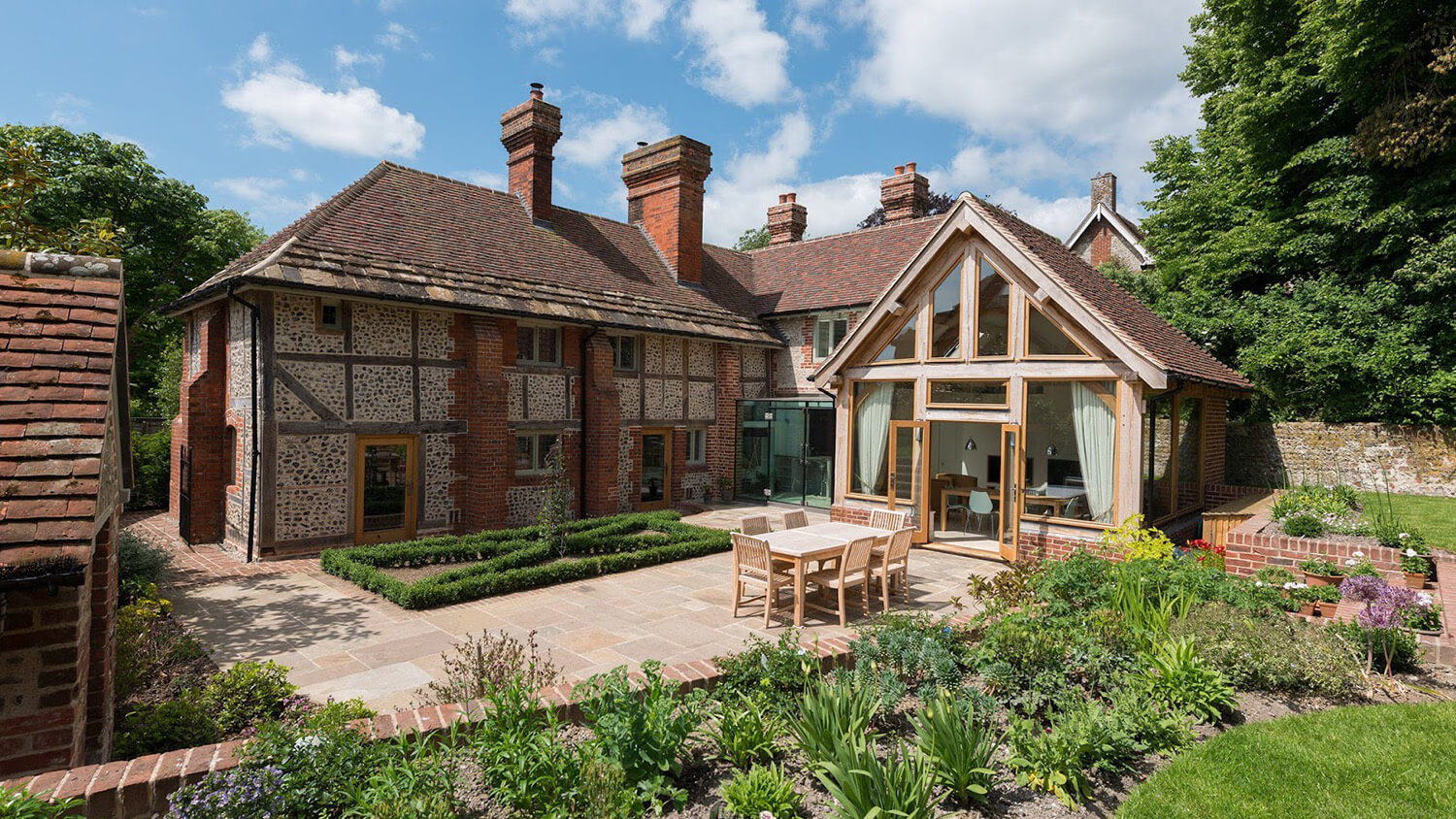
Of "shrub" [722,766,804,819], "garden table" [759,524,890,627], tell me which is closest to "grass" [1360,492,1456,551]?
"garden table" [759,524,890,627]

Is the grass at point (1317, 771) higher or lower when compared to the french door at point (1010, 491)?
lower

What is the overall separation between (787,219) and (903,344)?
45.4ft

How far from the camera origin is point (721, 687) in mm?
4918

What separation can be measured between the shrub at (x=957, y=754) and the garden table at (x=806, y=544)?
379cm

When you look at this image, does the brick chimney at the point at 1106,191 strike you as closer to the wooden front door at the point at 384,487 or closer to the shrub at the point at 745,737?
the wooden front door at the point at 384,487

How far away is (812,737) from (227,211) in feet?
118

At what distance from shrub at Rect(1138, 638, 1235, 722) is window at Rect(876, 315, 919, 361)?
8.01 m

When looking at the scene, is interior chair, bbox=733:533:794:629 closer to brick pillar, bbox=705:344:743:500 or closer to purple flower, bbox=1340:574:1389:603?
purple flower, bbox=1340:574:1389:603

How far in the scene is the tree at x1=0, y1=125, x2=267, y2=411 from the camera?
23906 millimetres

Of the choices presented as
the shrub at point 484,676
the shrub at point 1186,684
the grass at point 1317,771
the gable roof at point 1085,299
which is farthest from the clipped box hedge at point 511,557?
the grass at point 1317,771

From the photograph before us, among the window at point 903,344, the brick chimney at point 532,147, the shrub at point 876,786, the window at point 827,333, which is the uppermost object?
the brick chimney at point 532,147

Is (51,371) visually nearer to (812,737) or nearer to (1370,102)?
(812,737)

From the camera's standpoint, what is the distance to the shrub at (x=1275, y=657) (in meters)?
5.50

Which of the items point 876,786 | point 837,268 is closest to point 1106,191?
point 837,268
